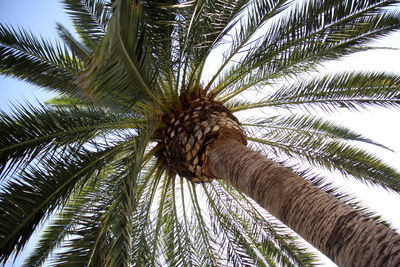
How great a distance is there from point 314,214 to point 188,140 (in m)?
2.42

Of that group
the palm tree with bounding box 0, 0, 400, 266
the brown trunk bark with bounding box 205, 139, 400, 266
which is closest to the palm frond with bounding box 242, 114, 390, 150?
the palm tree with bounding box 0, 0, 400, 266

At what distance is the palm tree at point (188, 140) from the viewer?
3.27 metres

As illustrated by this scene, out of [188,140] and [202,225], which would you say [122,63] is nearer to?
[188,140]

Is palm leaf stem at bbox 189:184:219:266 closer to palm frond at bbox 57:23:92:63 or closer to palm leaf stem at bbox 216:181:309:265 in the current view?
palm leaf stem at bbox 216:181:309:265

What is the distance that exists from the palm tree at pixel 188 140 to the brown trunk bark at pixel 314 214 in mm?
13

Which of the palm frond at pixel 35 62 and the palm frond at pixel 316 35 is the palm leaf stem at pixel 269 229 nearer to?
the palm frond at pixel 316 35

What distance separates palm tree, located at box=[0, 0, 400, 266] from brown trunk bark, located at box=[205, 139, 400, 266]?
0.01 meters

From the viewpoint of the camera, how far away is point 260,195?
3.66 metres

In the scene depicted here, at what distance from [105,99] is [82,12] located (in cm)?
223

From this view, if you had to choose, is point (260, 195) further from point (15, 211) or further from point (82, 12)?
point (82, 12)

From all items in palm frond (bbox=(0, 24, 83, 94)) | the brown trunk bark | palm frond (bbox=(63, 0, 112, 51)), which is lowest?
the brown trunk bark

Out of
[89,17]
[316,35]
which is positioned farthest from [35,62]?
[316,35]

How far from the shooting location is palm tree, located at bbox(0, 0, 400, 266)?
3.27 meters

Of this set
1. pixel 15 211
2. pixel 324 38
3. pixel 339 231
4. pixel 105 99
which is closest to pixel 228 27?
pixel 324 38
